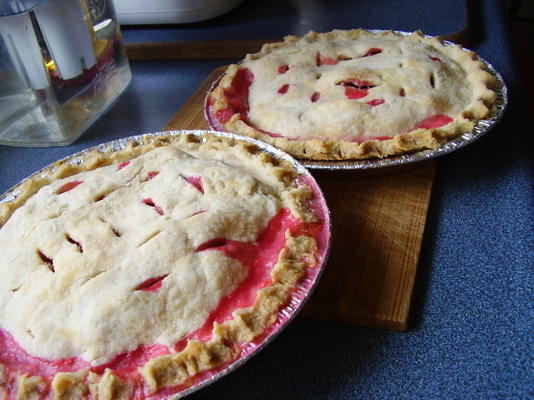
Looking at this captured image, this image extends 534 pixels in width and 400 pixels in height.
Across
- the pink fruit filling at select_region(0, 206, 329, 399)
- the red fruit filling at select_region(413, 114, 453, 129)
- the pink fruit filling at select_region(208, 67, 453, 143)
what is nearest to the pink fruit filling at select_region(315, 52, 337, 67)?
the pink fruit filling at select_region(208, 67, 453, 143)

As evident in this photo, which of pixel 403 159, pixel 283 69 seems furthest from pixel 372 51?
pixel 403 159

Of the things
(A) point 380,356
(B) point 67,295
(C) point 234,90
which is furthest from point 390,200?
(B) point 67,295

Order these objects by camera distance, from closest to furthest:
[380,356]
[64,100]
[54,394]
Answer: [54,394] < [380,356] < [64,100]

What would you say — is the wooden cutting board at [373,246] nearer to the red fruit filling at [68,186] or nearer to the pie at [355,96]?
the pie at [355,96]

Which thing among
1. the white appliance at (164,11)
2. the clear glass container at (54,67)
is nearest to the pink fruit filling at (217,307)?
the clear glass container at (54,67)

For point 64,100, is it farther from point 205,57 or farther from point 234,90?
point 205,57

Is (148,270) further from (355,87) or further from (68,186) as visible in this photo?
(355,87)
